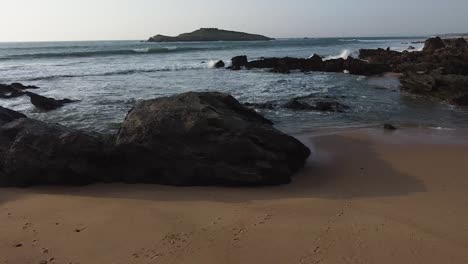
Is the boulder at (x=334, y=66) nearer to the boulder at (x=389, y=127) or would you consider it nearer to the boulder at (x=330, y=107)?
the boulder at (x=330, y=107)

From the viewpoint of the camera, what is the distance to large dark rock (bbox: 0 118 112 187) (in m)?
7.07

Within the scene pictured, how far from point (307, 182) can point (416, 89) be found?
1344cm

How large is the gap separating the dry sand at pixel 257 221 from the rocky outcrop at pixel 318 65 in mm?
20986

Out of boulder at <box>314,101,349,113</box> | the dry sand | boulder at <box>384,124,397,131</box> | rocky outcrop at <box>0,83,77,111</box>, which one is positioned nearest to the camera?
the dry sand

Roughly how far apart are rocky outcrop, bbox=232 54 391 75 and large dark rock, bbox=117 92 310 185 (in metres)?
21.8

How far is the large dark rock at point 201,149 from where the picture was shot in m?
6.88

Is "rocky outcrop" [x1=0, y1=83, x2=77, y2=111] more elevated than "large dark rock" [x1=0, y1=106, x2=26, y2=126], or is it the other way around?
"large dark rock" [x1=0, y1=106, x2=26, y2=126]

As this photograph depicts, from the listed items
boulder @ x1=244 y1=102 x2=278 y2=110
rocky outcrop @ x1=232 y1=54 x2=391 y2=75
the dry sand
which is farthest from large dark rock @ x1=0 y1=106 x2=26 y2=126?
rocky outcrop @ x1=232 y1=54 x2=391 y2=75

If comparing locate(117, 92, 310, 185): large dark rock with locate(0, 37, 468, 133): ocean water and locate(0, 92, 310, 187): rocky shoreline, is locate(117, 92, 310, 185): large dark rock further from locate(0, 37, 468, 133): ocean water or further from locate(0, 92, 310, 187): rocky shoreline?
locate(0, 37, 468, 133): ocean water

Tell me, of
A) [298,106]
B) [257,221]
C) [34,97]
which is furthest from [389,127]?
[34,97]

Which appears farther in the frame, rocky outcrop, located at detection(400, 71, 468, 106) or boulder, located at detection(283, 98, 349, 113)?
rocky outcrop, located at detection(400, 71, 468, 106)

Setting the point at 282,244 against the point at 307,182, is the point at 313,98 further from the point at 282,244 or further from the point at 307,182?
the point at 282,244

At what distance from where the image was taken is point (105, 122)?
12.3 meters

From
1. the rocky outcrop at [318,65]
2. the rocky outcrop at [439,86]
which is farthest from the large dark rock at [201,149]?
the rocky outcrop at [318,65]
